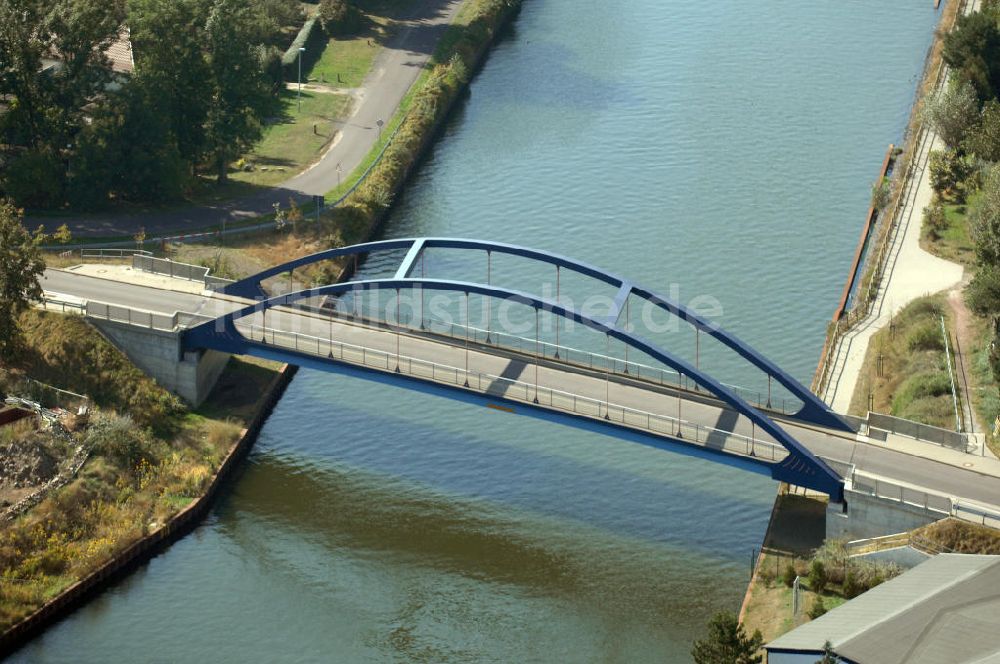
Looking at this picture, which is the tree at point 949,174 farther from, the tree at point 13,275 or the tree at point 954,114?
the tree at point 13,275

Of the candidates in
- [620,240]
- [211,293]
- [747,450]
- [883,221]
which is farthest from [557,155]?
[747,450]

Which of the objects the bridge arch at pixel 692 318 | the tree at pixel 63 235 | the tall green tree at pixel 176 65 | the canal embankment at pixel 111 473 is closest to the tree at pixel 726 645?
the bridge arch at pixel 692 318

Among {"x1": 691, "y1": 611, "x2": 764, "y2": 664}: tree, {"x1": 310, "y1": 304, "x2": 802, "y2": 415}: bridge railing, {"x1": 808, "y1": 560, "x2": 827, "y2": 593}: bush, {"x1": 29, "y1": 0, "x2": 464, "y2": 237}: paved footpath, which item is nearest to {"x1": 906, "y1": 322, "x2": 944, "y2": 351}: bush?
{"x1": 310, "y1": 304, "x2": 802, "y2": 415}: bridge railing

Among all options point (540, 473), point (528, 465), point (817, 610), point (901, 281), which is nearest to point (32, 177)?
point (528, 465)

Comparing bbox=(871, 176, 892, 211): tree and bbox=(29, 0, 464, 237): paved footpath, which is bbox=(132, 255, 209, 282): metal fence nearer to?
bbox=(29, 0, 464, 237): paved footpath

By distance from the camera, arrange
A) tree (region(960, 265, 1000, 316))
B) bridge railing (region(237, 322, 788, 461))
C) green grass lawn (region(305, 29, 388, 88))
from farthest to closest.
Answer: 1. green grass lawn (region(305, 29, 388, 88))
2. tree (region(960, 265, 1000, 316))
3. bridge railing (region(237, 322, 788, 461))

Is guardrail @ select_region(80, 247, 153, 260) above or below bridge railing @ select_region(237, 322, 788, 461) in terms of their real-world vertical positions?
above

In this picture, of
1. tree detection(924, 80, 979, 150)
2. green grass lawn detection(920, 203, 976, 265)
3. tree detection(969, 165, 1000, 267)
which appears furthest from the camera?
tree detection(924, 80, 979, 150)
